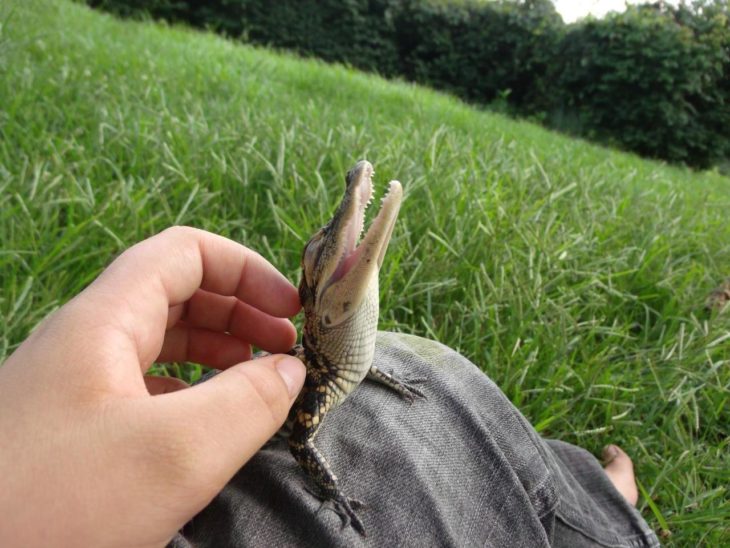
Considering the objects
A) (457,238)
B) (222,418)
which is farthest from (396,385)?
(457,238)

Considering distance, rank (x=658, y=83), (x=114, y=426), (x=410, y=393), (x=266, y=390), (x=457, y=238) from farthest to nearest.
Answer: (x=658, y=83) < (x=457, y=238) < (x=410, y=393) < (x=266, y=390) < (x=114, y=426)

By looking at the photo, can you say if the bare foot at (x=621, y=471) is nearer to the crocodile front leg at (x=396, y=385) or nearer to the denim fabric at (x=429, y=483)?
the denim fabric at (x=429, y=483)

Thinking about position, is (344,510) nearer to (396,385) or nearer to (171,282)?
(396,385)

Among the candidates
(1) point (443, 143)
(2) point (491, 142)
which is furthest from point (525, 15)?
(1) point (443, 143)

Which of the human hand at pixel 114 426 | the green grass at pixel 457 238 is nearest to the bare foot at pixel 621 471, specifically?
the green grass at pixel 457 238

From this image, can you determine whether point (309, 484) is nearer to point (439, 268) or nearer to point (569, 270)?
point (439, 268)

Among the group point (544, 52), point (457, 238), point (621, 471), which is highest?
point (544, 52)

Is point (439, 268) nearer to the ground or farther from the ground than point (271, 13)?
nearer to the ground

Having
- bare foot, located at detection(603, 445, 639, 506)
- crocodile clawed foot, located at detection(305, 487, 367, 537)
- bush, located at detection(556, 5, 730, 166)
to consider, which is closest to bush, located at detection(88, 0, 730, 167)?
bush, located at detection(556, 5, 730, 166)
